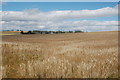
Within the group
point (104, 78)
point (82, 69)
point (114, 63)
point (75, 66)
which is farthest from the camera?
point (114, 63)

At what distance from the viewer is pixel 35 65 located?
5367 millimetres

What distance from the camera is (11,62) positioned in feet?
20.2

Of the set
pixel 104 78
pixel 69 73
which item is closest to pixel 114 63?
pixel 104 78

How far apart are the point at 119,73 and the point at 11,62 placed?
421 centimetres

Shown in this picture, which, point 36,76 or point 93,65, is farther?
point 93,65

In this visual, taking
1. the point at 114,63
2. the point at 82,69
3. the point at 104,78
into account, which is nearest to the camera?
the point at 104,78

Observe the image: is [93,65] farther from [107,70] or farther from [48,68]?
[48,68]

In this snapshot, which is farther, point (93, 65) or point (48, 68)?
point (93, 65)

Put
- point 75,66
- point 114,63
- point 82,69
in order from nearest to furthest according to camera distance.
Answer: point 82,69, point 75,66, point 114,63

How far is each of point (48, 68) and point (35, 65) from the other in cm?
60

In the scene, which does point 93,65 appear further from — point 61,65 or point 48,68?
point 48,68

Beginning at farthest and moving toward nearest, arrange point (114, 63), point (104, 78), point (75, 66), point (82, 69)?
1. point (114, 63)
2. point (75, 66)
3. point (82, 69)
4. point (104, 78)

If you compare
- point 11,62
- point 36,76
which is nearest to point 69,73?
point 36,76

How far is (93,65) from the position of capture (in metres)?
5.50
